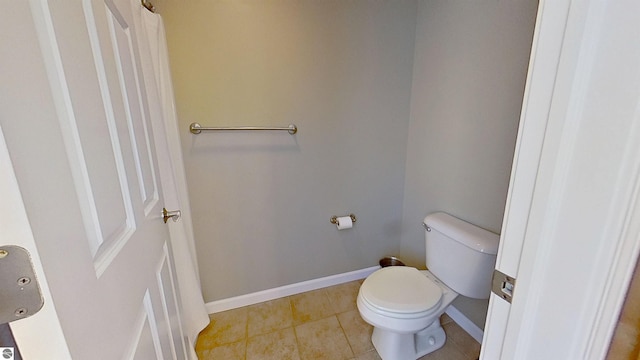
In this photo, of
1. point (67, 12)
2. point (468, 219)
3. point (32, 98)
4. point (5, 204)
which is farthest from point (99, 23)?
point (468, 219)

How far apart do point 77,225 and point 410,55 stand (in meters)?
1.93

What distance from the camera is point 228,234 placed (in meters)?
1.66

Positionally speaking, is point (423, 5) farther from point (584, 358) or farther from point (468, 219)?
point (584, 358)

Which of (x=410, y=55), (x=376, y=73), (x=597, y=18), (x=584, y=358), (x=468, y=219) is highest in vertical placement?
(x=410, y=55)

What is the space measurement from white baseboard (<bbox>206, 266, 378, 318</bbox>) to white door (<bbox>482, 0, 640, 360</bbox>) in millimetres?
1599

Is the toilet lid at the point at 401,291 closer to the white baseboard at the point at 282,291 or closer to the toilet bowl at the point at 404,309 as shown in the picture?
the toilet bowl at the point at 404,309

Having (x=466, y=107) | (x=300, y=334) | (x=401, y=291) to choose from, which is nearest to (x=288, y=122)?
(x=466, y=107)

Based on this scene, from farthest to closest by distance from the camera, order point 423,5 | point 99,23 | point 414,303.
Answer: point 423,5, point 414,303, point 99,23

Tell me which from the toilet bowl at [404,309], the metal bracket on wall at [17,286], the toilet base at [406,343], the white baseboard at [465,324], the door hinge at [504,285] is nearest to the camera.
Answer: the metal bracket on wall at [17,286]

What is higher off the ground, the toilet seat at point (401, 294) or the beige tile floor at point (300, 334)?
the toilet seat at point (401, 294)

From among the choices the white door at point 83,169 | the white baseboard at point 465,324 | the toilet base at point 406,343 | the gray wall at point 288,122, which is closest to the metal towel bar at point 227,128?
the gray wall at point 288,122

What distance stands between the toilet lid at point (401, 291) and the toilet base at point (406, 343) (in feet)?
0.57

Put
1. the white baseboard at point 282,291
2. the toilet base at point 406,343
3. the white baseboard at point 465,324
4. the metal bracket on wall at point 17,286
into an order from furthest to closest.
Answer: the white baseboard at point 282,291, the white baseboard at point 465,324, the toilet base at point 406,343, the metal bracket on wall at point 17,286

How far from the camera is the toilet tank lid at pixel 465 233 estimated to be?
4.00 ft
